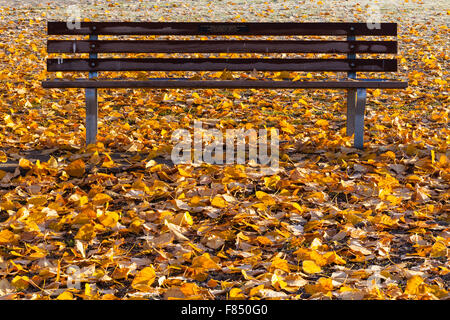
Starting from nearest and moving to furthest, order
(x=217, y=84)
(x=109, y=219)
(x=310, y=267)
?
(x=310, y=267), (x=109, y=219), (x=217, y=84)

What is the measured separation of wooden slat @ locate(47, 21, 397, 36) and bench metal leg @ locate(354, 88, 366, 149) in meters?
0.46

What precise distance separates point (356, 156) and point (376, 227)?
4.04ft

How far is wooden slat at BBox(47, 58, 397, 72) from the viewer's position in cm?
479

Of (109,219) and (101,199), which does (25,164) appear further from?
(109,219)

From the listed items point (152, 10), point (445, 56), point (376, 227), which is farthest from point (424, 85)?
point (152, 10)

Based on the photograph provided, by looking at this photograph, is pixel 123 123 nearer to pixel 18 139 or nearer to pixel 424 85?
pixel 18 139

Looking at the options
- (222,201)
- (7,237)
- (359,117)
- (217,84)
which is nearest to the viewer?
(7,237)

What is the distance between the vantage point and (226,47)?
4902mm

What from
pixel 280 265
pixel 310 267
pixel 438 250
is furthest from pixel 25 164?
pixel 438 250

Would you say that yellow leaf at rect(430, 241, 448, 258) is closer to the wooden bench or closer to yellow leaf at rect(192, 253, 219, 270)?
yellow leaf at rect(192, 253, 219, 270)

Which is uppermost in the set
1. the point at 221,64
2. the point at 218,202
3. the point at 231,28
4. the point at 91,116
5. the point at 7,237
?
the point at 231,28

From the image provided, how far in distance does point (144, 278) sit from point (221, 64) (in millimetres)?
2456

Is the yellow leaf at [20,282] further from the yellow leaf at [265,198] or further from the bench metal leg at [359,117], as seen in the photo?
the bench metal leg at [359,117]

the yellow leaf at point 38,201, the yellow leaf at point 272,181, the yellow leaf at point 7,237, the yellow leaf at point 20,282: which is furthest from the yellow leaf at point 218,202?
the yellow leaf at point 20,282
